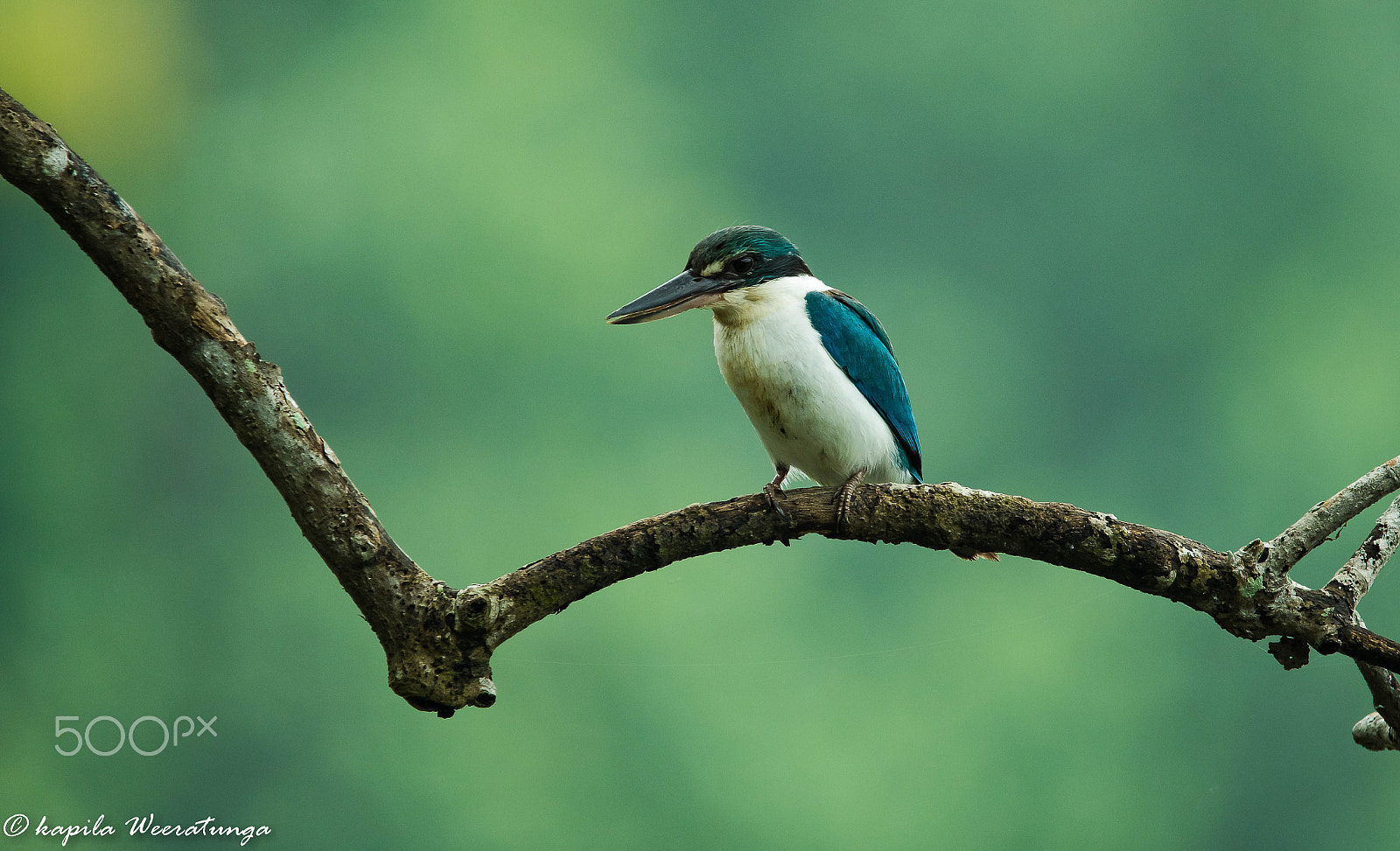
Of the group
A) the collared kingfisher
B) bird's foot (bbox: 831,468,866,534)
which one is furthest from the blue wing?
bird's foot (bbox: 831,468,866,534)

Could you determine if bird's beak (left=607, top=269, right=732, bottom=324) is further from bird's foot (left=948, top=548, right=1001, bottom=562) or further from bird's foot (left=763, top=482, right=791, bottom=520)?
bird's foot (left=948, top=548, right=1001, bottom=562)

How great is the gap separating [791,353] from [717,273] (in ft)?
0.77

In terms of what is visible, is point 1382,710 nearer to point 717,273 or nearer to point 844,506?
point 844,506

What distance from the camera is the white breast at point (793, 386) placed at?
6.66 ft

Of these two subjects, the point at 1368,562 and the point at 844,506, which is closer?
the point at 1368,562

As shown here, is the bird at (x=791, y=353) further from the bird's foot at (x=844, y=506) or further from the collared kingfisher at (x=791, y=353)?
the bird's foot at (x=844, y=506)

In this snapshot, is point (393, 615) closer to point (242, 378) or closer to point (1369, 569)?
point (242, 378)

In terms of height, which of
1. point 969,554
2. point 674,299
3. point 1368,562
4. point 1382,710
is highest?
point 674,299

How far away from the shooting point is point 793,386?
2.02m

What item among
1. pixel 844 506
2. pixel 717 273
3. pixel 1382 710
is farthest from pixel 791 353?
pixel 1382 710

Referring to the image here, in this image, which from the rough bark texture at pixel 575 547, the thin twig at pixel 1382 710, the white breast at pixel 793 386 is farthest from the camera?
the white breast at pixel 793 386

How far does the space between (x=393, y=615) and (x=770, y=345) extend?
86 cm

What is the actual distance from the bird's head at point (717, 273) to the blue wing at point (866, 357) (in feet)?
0.37

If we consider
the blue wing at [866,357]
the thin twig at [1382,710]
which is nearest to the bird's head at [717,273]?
the blue wing at [866,357]
